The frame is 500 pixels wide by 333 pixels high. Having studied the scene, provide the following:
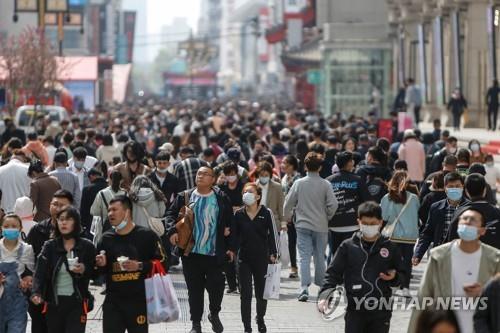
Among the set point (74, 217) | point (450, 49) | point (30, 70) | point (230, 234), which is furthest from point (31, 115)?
point (74, 217)

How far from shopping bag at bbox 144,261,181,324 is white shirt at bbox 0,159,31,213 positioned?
287 inches

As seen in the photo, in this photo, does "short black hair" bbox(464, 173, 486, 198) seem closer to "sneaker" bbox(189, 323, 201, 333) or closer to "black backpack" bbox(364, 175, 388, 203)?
"sneaker" bbox(189, 323, 201, 333)

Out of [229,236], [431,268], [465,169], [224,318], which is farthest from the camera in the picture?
[465,169]

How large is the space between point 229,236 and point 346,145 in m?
9.54

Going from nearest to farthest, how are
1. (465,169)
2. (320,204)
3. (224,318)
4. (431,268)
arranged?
(431,268)
(224,318)
(320,204)
(465,169)

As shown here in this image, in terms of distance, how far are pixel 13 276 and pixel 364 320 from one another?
8.25 ft

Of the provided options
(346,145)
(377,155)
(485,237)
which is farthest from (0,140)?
(485,237)

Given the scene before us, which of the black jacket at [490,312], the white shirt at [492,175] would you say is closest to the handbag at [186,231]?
the black jacket at [490,312]

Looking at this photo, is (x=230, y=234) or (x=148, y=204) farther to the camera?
(x=148, y=204)

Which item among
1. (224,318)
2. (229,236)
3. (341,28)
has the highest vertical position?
(341,28)

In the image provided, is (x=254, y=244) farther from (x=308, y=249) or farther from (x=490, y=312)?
(x=490, y=312)

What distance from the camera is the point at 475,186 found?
1090 cm

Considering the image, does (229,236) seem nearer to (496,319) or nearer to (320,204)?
(320,204)

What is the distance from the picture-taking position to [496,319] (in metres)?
8.27
